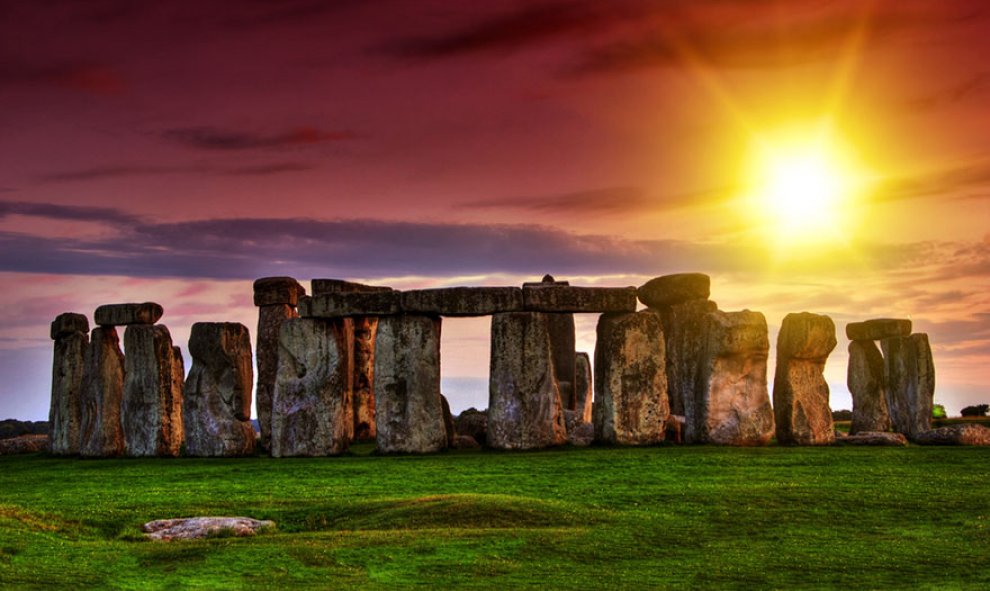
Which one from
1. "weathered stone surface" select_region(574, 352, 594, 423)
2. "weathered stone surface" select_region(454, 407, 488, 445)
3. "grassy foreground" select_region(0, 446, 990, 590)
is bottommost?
"grassy foreground" select_region(0, 446, 990, 590)

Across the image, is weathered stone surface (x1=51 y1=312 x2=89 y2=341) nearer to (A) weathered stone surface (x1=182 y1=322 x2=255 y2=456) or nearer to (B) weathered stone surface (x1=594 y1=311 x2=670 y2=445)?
(A) weathered stone surface (x1=182 y1=322 x2=255 y2=456)

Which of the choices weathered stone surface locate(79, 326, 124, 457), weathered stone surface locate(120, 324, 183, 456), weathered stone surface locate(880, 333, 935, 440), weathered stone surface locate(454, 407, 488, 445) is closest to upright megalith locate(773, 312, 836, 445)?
weathered stone surface locate(880, 333, 935, 440)

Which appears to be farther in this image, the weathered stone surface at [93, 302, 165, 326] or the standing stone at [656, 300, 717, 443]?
the weathered stone surface at [93, 302, 165, 326]

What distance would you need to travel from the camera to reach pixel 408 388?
24.3 metres

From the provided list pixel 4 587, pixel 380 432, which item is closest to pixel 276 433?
Answer: pixel 380 432

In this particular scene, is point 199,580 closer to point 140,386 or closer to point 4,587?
point 4,587

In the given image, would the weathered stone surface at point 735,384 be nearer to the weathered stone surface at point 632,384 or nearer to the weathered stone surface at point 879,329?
the weathered stone surface at point 632,384

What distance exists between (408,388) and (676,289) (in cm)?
691

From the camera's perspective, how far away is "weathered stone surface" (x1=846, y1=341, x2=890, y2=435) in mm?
29797

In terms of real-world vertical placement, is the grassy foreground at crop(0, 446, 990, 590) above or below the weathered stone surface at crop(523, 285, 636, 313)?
below

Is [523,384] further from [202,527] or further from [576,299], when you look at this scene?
[202,527]

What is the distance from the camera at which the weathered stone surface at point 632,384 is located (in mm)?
24297

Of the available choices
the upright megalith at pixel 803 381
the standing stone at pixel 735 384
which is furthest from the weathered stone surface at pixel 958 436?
the standing stone at pixel 735 384

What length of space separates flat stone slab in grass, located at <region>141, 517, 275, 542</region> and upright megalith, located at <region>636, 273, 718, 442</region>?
1158 cm
